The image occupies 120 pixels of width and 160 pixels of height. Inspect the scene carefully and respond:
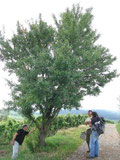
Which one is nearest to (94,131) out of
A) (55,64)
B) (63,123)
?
(55,64)

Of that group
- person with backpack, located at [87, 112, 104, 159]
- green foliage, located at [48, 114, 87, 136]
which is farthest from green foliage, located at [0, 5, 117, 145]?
green foliage, located at [48, 114, 87, 136]

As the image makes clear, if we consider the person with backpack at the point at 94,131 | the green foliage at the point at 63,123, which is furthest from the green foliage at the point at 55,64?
the green foliage at the point at 63,123

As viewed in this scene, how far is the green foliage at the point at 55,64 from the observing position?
8.25 m

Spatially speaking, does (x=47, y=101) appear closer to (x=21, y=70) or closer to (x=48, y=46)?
(x=21, y=70)

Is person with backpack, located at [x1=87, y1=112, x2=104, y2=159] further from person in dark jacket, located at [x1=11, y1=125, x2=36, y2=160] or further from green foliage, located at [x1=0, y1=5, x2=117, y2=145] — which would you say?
person in dark jacket, located at [x1=11, y1=125, x2=36, y2=160]

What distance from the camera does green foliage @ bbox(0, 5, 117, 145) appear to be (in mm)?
8250

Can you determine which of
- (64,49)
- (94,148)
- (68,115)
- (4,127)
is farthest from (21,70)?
(68,115)

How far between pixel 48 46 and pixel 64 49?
2588mm

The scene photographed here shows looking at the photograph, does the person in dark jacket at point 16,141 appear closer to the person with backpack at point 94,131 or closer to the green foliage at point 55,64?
the green foliage at point 55,64

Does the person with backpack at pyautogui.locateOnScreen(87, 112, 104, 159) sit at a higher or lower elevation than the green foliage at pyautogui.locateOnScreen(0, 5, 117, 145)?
lower

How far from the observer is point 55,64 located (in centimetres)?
814

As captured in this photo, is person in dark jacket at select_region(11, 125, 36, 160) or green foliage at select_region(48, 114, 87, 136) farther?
green foliage at select_region(48, 114, 87, 136)

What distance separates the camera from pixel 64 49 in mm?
8336

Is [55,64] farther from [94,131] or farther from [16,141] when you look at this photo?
[16,141]
